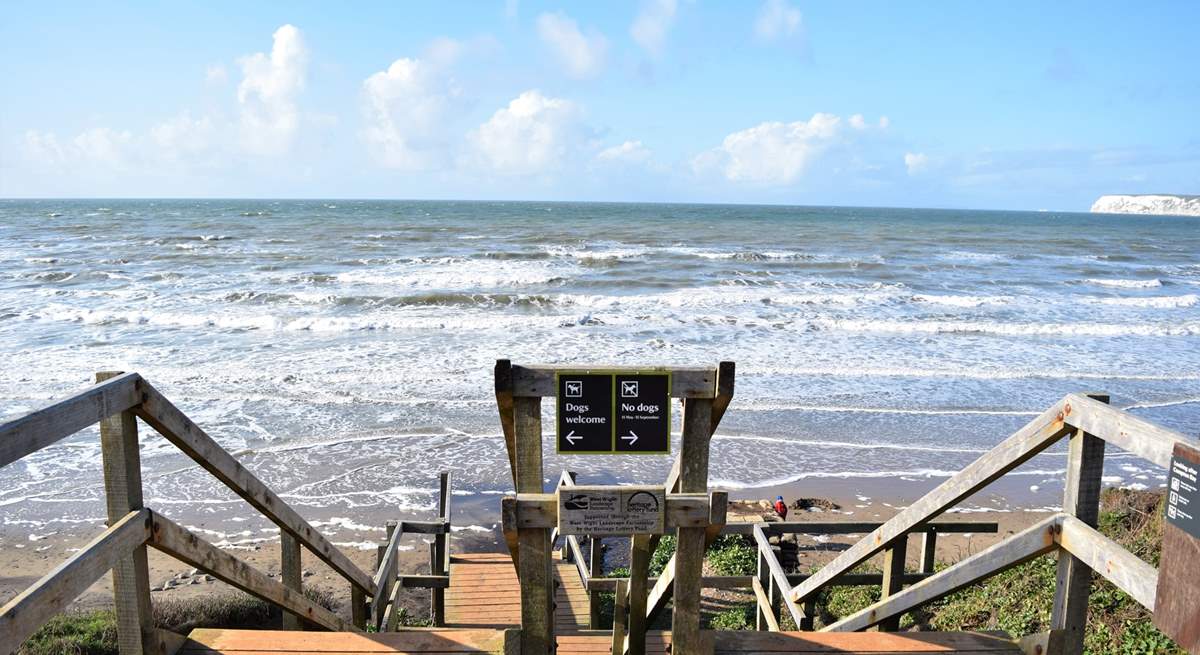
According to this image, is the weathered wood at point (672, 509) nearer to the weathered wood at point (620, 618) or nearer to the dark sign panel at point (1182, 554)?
the weathered wood at point (620, 618)

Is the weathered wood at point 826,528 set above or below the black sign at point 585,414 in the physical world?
below

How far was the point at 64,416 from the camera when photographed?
2.73 m

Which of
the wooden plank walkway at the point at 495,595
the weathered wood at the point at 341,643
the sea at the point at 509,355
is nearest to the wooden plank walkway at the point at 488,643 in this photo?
the weathered wood at the point at 341,643

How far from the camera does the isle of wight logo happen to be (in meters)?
3.28

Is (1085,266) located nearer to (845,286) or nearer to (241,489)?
(845,286)

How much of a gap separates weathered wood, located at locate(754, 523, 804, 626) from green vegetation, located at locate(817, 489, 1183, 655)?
1553mm

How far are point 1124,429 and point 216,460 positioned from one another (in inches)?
143

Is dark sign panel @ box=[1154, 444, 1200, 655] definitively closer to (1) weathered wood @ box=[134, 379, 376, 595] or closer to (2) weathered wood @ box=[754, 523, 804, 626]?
(2) weathered wood @ box=[754, 523, 804, 626]

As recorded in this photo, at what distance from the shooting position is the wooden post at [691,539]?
3.30 m

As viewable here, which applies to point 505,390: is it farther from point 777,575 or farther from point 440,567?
point 440,567

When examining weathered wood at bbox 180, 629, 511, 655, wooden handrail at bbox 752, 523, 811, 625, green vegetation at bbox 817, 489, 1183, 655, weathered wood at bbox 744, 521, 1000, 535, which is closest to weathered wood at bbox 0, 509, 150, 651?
weathered wood at bbox 180, 629, 511, 655

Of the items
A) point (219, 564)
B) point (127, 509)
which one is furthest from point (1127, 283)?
point (127, 509)

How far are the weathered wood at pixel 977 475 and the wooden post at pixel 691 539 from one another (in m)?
1.08

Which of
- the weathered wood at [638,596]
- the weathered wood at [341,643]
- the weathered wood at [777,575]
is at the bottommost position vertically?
the weathered wood at [777,575]
